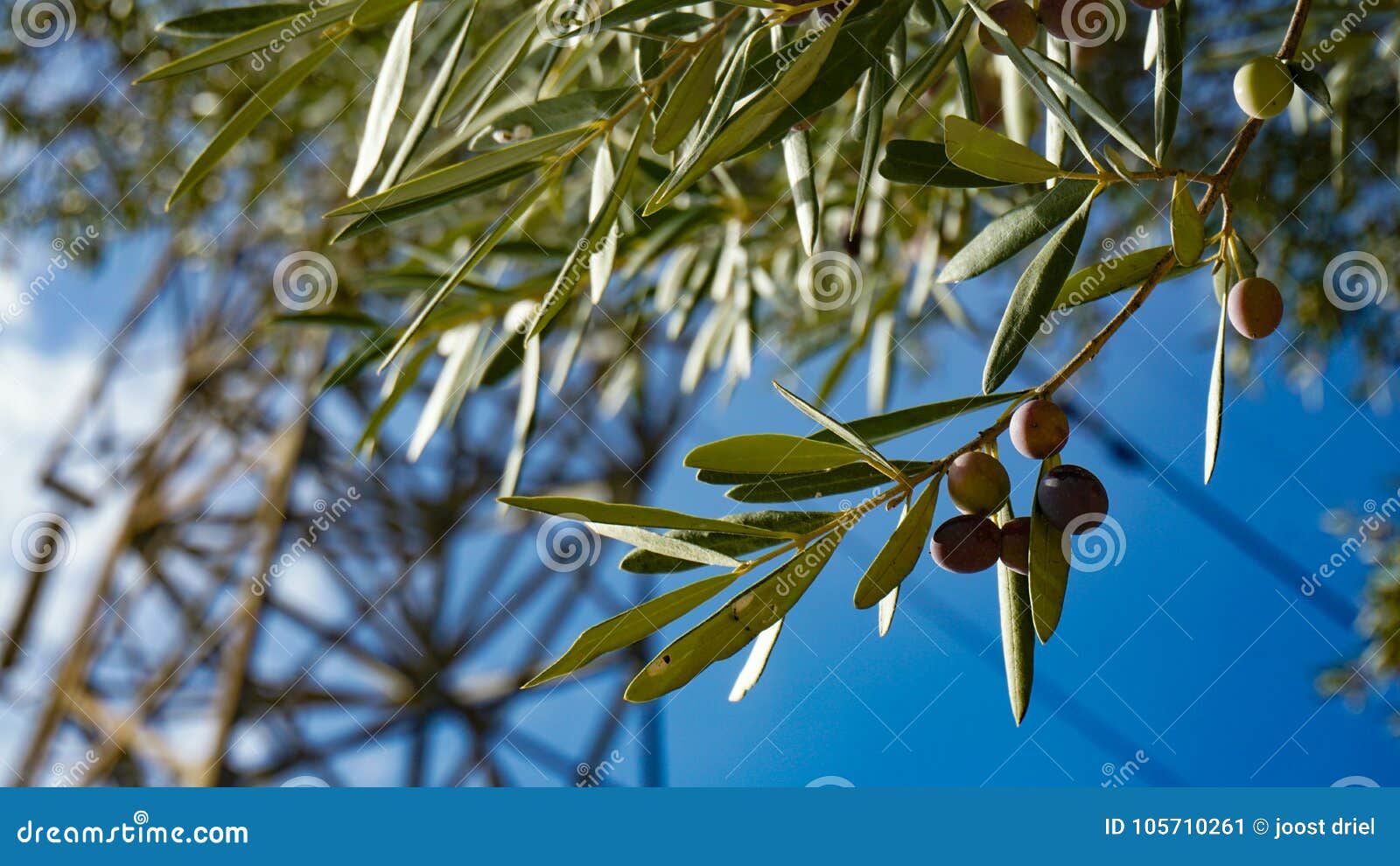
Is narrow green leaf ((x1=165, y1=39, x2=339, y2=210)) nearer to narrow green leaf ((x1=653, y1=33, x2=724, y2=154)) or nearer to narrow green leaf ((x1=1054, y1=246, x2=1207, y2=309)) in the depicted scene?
narrow green leaf ((x1=653, y1=33, x2=724, y2=154))

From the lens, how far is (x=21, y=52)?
7.95ft

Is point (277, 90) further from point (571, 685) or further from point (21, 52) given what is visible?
point (571, 685)

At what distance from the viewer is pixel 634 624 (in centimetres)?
52

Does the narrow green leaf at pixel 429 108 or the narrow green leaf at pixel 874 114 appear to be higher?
the narrow green leaf at pixel 429 108

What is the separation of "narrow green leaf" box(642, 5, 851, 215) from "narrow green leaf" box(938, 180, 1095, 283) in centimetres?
12

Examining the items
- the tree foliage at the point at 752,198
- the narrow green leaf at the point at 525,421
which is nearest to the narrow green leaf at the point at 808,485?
the tree foliage at the point at 752,198

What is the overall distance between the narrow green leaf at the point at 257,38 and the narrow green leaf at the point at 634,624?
415 mm

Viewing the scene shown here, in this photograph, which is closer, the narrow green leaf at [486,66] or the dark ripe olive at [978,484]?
the dark ripe olive at [978,484]

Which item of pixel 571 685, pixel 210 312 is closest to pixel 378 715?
pixel 571 685

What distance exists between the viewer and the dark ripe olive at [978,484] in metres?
0.49

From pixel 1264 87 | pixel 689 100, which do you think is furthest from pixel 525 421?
pixel 1264 87

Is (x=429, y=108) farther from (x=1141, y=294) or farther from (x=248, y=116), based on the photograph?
(x=1141, y=294)

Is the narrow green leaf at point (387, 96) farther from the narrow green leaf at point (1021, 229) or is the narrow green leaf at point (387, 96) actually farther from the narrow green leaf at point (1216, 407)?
the narrow green leaf at point (1216, 407)

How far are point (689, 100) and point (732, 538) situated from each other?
26 centimetres
